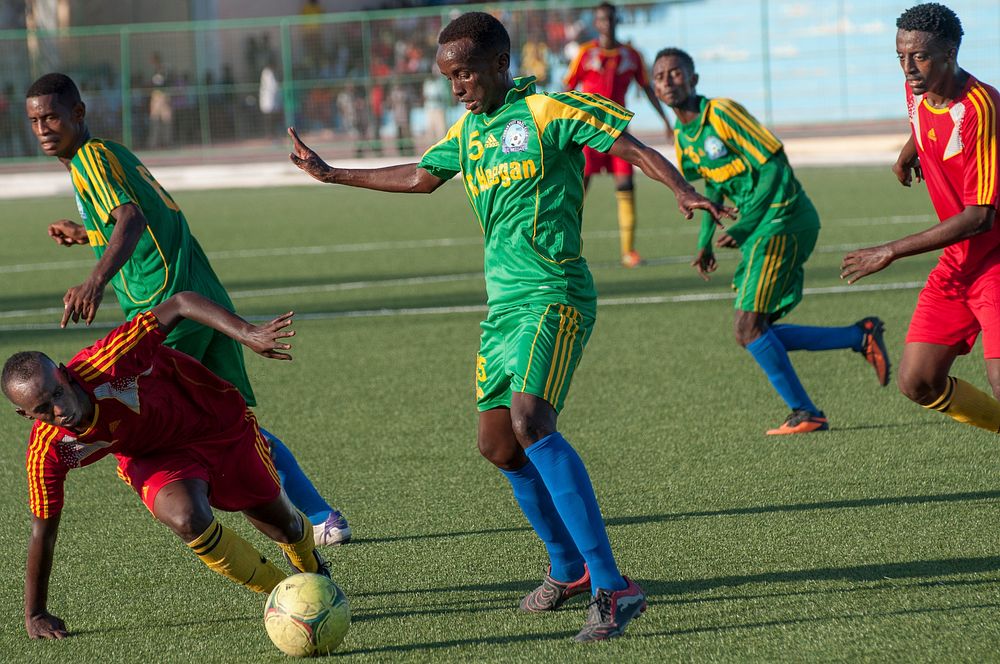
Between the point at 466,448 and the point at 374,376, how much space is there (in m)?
2.10

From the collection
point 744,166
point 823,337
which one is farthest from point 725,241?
point 823,337

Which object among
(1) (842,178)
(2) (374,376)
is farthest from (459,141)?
(1) (842,178)

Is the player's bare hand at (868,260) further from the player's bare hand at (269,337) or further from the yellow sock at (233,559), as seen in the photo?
the yellow sock at (233,559)

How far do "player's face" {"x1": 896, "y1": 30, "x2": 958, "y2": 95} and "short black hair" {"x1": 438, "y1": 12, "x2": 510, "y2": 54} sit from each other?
1480 millimetres

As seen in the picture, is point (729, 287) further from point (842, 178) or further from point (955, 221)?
point (842, 178)

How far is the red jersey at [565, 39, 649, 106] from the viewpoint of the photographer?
14.0 m

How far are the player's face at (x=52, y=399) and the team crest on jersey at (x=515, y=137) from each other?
159 centimetres

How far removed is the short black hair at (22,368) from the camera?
409 centimetres

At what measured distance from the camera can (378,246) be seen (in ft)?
52.4

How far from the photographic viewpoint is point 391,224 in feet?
60.6

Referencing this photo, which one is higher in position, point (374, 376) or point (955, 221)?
point (955, 221)

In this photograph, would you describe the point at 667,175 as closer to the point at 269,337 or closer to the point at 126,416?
the point at 269,337

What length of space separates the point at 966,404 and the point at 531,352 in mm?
2173

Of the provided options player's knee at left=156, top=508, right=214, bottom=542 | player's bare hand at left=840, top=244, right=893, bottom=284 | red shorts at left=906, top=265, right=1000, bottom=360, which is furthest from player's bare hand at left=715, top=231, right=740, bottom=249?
player's knee at left=156, top=508, right=214, bottom=542
